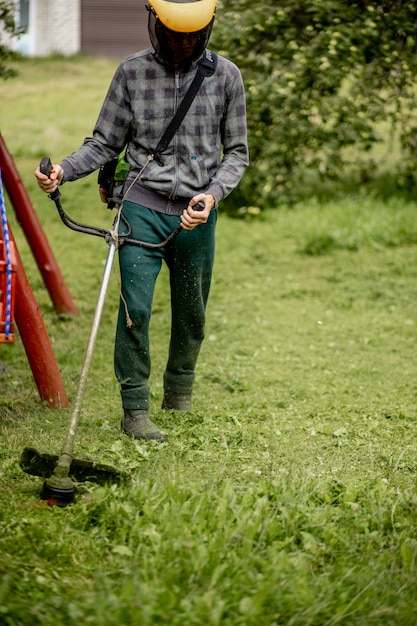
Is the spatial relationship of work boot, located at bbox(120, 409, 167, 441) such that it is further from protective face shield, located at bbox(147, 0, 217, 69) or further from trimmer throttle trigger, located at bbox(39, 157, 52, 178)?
protective face shield, located at bbox(147, 0, 217, 69)

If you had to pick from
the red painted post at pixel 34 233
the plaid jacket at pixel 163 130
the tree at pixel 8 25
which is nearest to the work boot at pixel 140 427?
the plaid jacket at pixel 163 130

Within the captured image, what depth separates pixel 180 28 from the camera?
3.94 m

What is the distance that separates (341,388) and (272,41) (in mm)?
5411

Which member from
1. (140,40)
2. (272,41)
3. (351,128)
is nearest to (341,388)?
(351,128)

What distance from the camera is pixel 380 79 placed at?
942cm

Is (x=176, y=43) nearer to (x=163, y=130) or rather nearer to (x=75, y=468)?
(x=163, y=130)

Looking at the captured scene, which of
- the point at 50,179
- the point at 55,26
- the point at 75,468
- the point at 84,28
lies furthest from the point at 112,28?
the point at 75,468

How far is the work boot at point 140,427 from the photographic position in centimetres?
440

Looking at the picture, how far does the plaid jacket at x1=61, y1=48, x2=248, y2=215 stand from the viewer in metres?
4.16

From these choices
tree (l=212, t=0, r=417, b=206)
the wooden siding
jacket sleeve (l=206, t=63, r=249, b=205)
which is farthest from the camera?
the wooden siding

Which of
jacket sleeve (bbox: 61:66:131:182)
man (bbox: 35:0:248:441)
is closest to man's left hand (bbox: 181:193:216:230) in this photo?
man (bbox: 35:0:248:441)

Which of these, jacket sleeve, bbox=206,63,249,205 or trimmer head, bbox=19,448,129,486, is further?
jacket sleeve, bbox=206,63,249,205

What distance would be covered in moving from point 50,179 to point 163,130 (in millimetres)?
637

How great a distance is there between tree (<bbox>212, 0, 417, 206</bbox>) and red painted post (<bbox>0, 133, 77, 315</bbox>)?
3.47m
